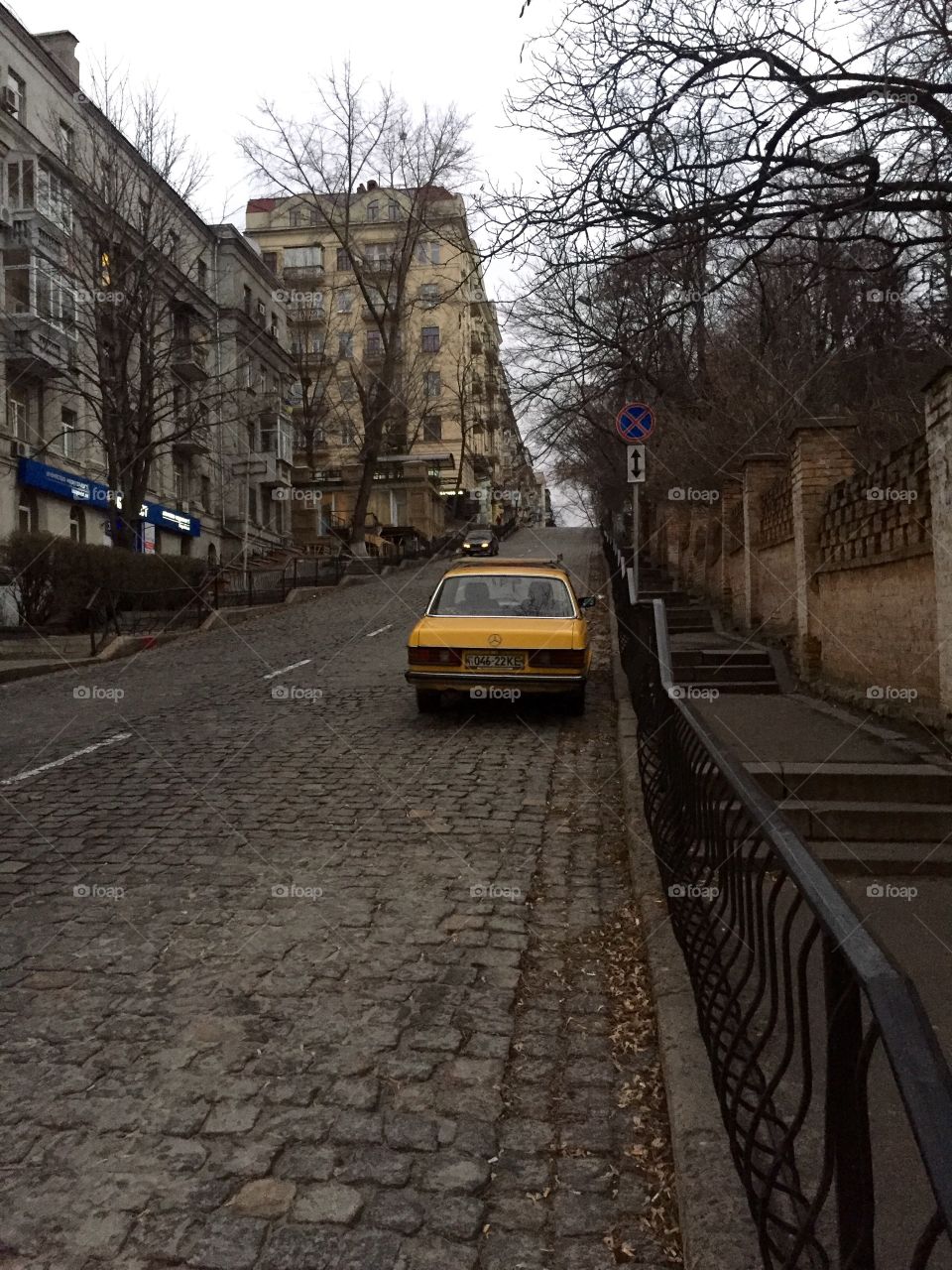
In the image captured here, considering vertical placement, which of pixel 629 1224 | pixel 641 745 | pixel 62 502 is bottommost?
pixel 629 1224

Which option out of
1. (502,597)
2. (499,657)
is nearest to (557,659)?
(499,657)

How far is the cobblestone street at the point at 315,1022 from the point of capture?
108 inches

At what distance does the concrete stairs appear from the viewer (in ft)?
19.1

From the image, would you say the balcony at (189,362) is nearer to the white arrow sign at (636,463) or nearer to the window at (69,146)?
the window at (69,146)

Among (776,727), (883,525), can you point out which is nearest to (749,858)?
(776,727)

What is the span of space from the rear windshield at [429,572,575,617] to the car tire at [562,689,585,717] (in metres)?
0.95

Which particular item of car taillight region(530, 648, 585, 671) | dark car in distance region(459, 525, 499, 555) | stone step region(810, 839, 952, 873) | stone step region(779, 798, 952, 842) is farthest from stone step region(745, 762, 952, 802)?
dark car in distance region(459, 525, 499, 555)

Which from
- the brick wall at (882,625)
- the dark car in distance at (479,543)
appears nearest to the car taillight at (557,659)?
the brick wall at (882,625)

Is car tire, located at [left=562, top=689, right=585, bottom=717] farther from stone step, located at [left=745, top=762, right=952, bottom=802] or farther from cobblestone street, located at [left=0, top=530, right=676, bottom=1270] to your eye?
stone step, located at [left=745, top=762, right=952, bottom=802]

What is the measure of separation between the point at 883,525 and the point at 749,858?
6.27 meters

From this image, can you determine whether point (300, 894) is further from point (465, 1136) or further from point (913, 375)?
point (913, 375)

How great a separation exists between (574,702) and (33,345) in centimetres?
2404

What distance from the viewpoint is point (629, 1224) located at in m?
2.73

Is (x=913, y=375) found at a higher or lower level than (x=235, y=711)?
higher
